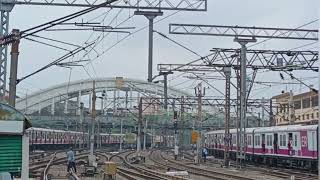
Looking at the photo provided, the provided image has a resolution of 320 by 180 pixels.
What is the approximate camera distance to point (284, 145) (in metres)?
42.1

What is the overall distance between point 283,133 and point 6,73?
23.4 m

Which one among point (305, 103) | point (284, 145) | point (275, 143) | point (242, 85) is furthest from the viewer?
point (305, 103)

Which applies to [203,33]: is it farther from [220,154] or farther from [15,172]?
[220,154]

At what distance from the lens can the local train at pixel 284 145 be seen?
36.7 m

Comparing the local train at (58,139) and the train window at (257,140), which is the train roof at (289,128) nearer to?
the train window at (257,140)

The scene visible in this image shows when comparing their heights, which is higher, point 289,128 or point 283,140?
point 289,128

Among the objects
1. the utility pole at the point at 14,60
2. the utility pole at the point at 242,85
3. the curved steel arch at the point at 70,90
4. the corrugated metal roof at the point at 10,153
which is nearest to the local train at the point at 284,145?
the utility pole at the point at 242,85

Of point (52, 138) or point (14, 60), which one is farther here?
point (52, 138)

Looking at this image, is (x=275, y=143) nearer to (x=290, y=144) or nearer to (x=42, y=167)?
(x=290, y=144)

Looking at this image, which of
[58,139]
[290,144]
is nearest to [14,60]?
[290,144]

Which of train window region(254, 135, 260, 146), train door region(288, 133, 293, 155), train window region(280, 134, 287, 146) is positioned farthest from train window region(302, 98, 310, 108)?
train door region(288, 133, 293, 155)

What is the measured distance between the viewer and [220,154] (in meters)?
68.1

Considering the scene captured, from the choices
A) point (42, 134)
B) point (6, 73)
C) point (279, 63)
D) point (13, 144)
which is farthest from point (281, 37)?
point (42, 134)

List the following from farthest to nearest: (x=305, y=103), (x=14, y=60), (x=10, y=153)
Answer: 1. (x=305, y=103)
2. (x=14, y=60)
3. (x=10, y=153)
